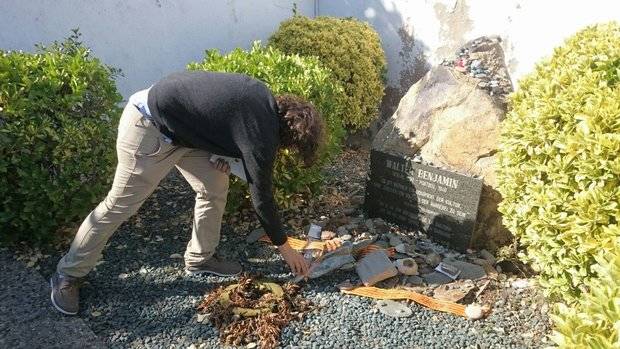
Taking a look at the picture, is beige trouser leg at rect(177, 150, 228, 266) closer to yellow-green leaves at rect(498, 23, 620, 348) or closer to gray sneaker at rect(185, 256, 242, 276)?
gray sneaker at rect(185, 256, 242, 276)

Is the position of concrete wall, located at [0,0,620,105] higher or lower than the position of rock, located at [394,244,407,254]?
higher

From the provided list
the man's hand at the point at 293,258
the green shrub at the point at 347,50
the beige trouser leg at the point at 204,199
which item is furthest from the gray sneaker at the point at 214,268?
the green shrub at the point at 347,50

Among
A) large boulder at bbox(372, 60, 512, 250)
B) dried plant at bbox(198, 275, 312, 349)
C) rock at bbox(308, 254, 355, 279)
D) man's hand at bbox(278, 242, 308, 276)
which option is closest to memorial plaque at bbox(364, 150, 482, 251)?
large boulder at bbox(372, 60, 512, 250)

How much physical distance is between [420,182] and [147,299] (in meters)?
2.41

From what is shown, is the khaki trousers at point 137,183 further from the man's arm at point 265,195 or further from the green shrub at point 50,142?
the green shrub at point 50,142

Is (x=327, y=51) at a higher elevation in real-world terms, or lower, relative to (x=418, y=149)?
higher

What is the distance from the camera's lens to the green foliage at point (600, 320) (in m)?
1.77

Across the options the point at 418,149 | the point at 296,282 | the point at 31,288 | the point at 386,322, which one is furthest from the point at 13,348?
the point at 418,149

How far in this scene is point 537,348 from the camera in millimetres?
3268

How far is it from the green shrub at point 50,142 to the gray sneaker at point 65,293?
0.74 metres

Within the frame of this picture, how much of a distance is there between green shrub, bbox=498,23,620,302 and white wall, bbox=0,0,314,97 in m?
4.24

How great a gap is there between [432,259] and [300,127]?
1.84m

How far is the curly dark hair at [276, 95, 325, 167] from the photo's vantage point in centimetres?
285

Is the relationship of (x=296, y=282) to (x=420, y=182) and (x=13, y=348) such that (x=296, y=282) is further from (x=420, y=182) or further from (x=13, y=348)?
(x=13, y=348)
